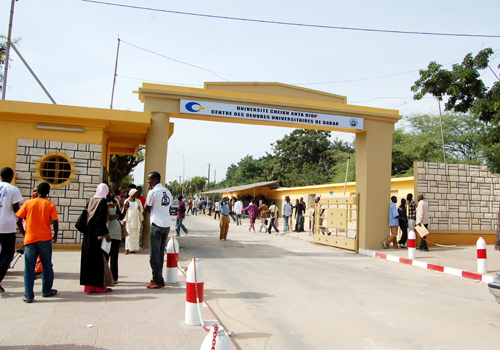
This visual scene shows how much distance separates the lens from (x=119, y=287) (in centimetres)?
684

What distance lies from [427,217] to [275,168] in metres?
37.8

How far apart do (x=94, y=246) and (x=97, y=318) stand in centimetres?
141

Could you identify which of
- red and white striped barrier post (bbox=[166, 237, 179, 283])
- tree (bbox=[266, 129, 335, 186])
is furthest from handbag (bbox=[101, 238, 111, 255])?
tree (bbox=[266, 129, 335, 186])

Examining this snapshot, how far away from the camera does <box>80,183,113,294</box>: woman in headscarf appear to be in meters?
6.15

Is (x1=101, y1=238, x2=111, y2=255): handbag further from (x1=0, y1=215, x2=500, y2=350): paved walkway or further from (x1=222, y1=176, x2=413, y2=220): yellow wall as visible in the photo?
(x1=222, y1=176, x2=413, y2=220): yellow wall

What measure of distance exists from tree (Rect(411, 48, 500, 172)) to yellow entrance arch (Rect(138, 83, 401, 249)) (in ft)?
6.82

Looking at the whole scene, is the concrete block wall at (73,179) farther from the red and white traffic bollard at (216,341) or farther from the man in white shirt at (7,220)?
the red and white traffic bollard at (216,341)

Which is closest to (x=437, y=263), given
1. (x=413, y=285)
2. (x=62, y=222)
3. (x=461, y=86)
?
(x=413, y=285)

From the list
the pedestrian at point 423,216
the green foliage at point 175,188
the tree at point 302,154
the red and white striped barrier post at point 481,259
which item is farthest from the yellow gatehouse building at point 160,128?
the green foliage at point 175,188

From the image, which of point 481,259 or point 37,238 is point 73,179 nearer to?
point 37,238

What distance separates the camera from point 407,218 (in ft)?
46.0

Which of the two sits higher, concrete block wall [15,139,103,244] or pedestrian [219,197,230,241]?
concrete block wall [15,139,103,244]

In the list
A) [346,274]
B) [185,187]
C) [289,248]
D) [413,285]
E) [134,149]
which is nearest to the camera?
[413,285]

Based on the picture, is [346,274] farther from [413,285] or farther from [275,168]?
[275,168]
